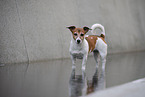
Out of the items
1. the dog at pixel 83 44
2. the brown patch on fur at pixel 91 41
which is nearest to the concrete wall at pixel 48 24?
the dog at pixel 83 44

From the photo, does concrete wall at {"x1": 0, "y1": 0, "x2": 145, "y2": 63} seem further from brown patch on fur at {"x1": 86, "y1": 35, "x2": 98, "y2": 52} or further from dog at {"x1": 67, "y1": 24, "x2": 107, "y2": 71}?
brown patch on fur at {"x1": 86, "y1": 35, "x2": 98, "y2": 52}

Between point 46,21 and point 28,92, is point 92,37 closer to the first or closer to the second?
point 46,21

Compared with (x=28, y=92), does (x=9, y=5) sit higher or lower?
higher

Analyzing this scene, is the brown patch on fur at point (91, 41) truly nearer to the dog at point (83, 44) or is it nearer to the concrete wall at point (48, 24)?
the dog at point (83, 44)

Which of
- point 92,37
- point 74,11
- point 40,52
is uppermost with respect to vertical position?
point 74,11

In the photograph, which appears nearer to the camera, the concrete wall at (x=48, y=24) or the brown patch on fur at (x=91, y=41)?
the brown patch on fur at (x=91, y=41)

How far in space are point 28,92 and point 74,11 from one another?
7.92 metres

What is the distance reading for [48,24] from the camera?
9281 millimetres

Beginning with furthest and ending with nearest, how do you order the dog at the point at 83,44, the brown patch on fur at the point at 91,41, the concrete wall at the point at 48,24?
the concrete wall at the point at 48,24
the brown patch on fur at the point at 91,41
the dog at the point at 83,44

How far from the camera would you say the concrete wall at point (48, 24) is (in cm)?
741

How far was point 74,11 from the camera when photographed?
11094 millimetres

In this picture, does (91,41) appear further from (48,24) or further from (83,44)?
(48,24)

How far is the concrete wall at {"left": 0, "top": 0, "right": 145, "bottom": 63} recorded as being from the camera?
7.41 meters

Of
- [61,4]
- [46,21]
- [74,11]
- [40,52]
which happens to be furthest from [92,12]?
[40,52]
